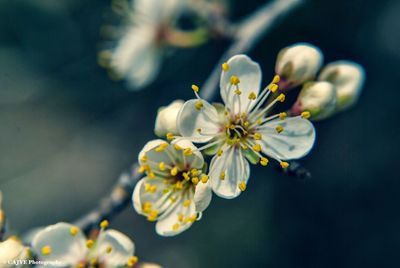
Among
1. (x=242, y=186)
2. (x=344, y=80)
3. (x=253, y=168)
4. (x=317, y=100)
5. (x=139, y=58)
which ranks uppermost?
(x=139, y=58)

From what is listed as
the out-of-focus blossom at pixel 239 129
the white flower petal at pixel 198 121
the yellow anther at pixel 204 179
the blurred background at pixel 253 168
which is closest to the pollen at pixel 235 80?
the out-of-focus blossom at pixel 239 129

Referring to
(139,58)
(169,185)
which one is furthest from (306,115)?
(139,58)

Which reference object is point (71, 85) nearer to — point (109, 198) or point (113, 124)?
point (113, 124)

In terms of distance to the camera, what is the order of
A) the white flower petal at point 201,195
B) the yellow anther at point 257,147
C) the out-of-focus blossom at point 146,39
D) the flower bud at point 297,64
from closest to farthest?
the white flower petal at point 201,195 < the yellow anther at point 257,147 < the flower bud at point 297,64 < the out-of-focus blossom at point 146,39

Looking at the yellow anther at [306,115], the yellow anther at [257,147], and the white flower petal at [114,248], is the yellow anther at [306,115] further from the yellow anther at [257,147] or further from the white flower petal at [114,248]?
the white flower petal at [114,248]

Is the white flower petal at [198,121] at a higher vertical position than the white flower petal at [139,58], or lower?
lower

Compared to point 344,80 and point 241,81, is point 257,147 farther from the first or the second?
point 344,80

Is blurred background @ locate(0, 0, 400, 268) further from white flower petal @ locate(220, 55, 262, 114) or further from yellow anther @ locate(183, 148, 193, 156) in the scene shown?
yellow anther @ locate(183, 148, 193, 156)
